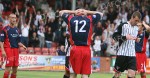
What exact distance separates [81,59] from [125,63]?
263 centimetres

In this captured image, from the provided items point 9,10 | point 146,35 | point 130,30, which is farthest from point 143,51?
point 9,10

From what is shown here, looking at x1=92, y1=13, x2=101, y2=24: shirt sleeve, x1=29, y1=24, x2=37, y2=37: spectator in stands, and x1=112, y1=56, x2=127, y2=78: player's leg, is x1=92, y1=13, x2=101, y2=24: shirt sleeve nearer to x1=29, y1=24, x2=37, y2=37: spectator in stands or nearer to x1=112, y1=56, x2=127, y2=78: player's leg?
x1=112, y1=56, x2=127, y2=78: player's leg

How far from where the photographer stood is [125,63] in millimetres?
14023

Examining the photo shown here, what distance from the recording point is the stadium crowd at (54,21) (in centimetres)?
2570

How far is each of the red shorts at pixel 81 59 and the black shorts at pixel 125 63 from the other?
225cm

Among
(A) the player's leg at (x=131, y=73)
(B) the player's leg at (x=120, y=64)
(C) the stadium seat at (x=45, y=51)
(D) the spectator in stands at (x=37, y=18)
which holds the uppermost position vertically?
(D) the spectator in stands at (x=37, y=18)

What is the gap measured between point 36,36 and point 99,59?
3.76 metres

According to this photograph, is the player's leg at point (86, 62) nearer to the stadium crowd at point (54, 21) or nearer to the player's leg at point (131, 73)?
the player's leg at point (131, 73)

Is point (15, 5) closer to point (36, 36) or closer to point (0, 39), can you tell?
point (36, 36)

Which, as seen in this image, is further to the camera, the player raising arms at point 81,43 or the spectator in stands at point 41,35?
the spectator in stands at point 41,35

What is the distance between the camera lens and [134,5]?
29.7 m

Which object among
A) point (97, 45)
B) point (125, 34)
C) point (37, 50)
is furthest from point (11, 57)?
point (97, 45)

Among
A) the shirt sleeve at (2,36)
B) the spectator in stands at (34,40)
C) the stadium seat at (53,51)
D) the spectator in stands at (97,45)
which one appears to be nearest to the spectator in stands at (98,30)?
the spectator in stands at (97,45)

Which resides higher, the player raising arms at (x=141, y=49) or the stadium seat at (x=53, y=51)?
the player raising arms at (x=141, y=49)
